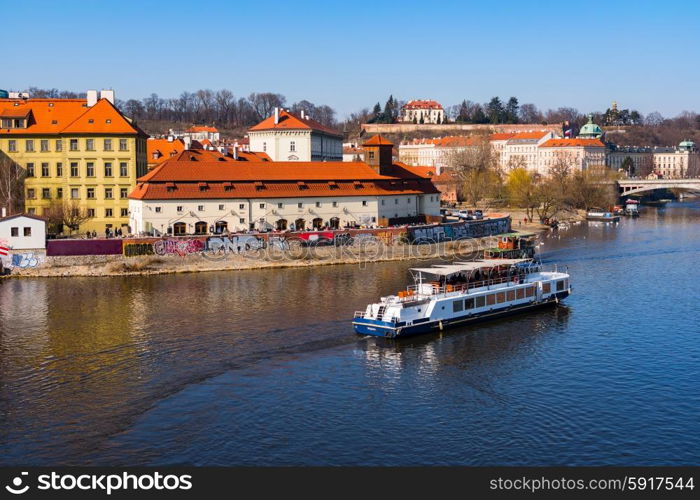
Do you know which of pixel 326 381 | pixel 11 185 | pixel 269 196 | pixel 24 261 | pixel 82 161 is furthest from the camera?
pixel 82 161

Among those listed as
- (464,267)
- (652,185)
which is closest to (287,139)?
(464,267)

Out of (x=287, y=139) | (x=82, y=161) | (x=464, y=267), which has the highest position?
(x=287, y=139)

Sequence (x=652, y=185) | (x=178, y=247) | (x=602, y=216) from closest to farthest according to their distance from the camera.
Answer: (x=178, y=247) < (x=602, y=216) < (x=652, y=185)

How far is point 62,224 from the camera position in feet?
192

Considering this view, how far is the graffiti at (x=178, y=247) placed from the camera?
52750 mm

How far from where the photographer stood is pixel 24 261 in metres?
50.3

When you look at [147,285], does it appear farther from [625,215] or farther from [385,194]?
[625,215]

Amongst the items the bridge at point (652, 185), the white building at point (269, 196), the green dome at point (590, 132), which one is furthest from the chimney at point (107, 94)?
the green dome at point (590, 132)

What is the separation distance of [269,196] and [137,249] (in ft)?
35.8

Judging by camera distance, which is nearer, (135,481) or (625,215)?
(135,481)

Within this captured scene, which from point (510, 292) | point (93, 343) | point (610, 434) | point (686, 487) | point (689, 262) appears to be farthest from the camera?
point (689, 262)

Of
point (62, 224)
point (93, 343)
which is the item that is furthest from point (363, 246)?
point (93, 343)

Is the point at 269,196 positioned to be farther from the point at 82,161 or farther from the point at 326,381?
the point at 326,381

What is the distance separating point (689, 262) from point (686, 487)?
41.7 meters
